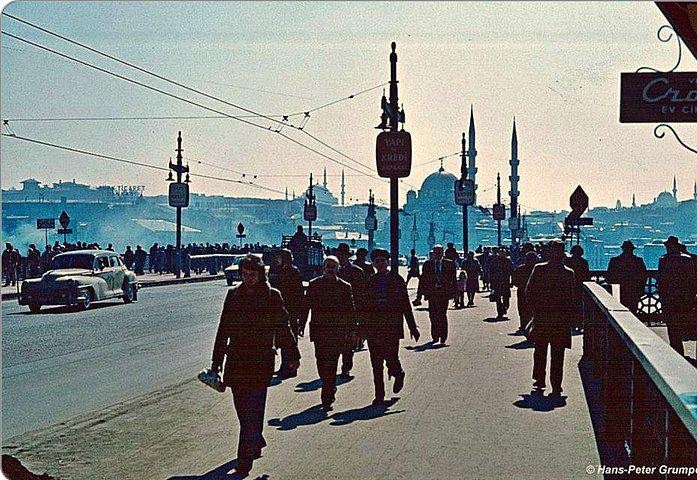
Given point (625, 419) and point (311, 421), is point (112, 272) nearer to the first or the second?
point (311, 421)

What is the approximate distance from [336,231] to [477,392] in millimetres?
132483

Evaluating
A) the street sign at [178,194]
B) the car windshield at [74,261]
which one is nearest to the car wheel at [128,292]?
the car windshield at [74,261]

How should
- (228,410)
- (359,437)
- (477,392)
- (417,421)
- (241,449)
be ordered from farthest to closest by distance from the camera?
1. (477,392)
2. (228,410)
3. (417,421)
4. (359,437)
5. (241,449)

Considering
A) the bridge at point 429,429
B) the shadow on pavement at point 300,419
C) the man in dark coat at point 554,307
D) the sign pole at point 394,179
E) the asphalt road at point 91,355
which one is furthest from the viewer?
the sign pole at point 394,179

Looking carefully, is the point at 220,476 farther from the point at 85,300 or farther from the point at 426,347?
the point at 85,300

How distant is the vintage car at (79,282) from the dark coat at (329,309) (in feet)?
66.6

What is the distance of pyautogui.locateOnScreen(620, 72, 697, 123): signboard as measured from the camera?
7914mm

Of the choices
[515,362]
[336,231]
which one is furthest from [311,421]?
[336,231]

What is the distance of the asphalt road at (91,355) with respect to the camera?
13141mm

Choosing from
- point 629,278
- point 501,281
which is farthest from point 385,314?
point 501,281

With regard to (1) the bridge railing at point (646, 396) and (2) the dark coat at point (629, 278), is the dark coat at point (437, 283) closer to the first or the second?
(2) the dark coat at point (629, 278)

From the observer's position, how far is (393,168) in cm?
2002

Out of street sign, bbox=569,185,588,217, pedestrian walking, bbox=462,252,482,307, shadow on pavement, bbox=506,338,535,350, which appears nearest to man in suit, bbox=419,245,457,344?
shadow on pavement, bbox=506,338,535,350

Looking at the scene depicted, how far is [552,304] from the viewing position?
42.5 feet
